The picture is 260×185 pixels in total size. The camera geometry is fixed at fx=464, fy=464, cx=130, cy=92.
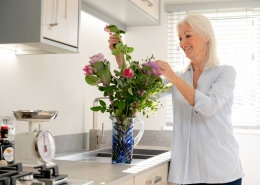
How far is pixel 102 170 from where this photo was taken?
2012mm

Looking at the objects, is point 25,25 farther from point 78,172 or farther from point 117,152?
point 117,152

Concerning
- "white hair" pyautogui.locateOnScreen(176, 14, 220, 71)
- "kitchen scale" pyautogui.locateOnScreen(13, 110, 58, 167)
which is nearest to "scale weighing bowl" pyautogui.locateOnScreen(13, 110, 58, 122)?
"kitchen scale" pyautogui.locateOnScreen(13, 110, 58, 167)

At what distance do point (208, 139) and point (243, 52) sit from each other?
1.30 m

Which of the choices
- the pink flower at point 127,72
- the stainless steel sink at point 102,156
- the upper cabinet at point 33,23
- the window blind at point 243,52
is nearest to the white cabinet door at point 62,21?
the upper cabinet at point 33,23

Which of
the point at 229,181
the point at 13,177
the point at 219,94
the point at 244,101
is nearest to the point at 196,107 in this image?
the point at 219,94

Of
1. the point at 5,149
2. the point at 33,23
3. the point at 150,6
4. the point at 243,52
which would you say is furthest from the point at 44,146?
the point at 243,52

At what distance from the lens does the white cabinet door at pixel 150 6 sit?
2.95 meters

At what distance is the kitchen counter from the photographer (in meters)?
1.75

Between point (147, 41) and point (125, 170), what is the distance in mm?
1738

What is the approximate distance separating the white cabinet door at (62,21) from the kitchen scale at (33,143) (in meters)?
0.33

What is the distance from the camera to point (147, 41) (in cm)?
359

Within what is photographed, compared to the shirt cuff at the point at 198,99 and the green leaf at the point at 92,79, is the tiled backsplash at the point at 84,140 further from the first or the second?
the shirt cuff at the point at 198,99

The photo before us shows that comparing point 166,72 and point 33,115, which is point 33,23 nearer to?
point 33,115

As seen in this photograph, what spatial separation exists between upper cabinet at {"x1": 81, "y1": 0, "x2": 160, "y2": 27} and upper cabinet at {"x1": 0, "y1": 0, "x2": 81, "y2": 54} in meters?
0.78
